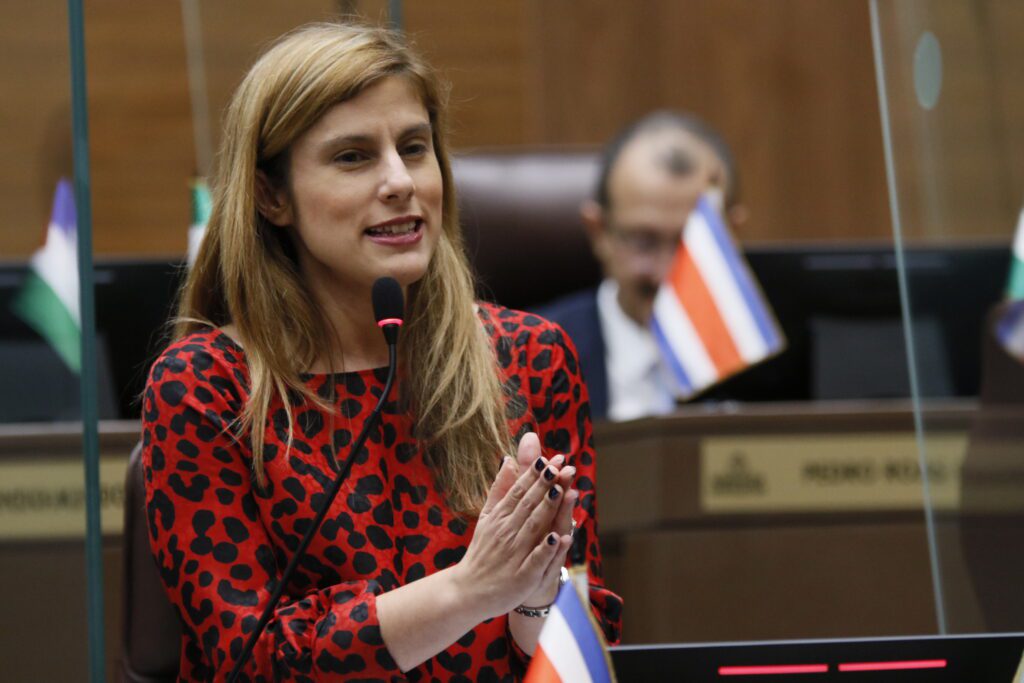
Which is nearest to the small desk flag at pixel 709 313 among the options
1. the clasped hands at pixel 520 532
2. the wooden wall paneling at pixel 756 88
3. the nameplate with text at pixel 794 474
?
the nameplate with text at pixel 794 474

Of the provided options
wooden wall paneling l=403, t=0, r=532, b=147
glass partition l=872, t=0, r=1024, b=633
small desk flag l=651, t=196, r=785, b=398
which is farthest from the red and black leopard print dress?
wooden wall paneling l=403, t=0, r=532, b=147

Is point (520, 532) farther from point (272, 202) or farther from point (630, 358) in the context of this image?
point (630, 358)

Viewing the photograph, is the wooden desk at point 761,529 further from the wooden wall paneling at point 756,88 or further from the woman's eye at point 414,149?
the wooden wall paneling at point 756,88

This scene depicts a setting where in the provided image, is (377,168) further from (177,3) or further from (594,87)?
(594,87)

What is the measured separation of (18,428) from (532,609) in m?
0.65

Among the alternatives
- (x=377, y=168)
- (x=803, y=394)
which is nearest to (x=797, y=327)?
(x=803, y=394)

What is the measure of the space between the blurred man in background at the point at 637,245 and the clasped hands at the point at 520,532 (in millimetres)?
1616

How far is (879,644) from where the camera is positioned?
105 centimetres

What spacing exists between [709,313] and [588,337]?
0.35 m

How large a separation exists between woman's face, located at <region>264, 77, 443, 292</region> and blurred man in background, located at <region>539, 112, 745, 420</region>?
1384 mm

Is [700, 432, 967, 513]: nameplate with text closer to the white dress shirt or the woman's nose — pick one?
the white dress shirt

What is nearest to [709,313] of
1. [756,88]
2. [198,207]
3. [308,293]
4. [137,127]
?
[198,207]

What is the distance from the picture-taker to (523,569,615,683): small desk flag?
1.04 meters

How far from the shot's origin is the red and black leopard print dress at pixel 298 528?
4.53ft
